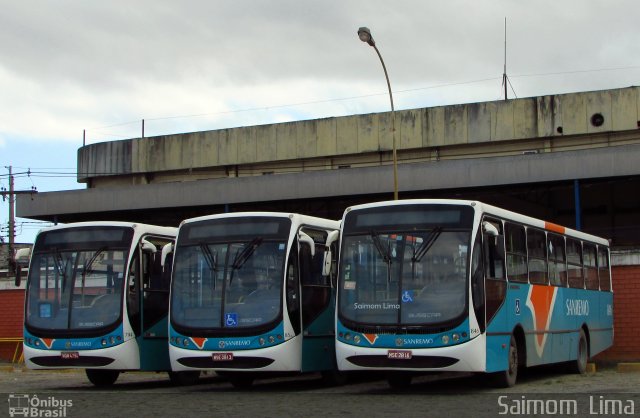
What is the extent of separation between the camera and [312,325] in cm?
1739

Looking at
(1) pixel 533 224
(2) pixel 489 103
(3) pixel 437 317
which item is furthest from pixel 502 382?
(2) pixel 489 103

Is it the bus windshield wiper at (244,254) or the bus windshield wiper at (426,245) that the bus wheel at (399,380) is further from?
the bus windshield wiper at (244,254)

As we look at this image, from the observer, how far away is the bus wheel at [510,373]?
1612 centimetres

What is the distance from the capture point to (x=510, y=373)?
16.4 m

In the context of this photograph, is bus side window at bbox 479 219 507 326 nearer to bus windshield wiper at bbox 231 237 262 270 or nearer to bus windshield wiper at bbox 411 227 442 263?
bus windshield wiper at bbox 411 227 442 263

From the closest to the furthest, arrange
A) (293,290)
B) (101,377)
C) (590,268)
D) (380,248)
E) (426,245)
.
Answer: (426,245)
(380,248)
(293,290)
(101,377)
(590,268)

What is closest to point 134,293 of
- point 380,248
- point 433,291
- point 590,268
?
point 380,248

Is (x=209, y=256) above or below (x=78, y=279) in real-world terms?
above

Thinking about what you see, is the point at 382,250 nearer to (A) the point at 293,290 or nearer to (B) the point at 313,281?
(A) the point at 293,290

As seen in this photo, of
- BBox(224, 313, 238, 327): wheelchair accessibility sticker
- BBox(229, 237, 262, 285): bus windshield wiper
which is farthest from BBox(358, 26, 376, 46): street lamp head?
BBox(224, 313, 238, 327): wheelchair accessibility sticker

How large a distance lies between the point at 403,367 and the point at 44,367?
22.5 feet

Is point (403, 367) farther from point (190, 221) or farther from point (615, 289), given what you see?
point (615, 289)

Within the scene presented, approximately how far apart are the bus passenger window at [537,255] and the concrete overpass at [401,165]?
400 inches

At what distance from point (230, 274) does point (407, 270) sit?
3205 millimetres
